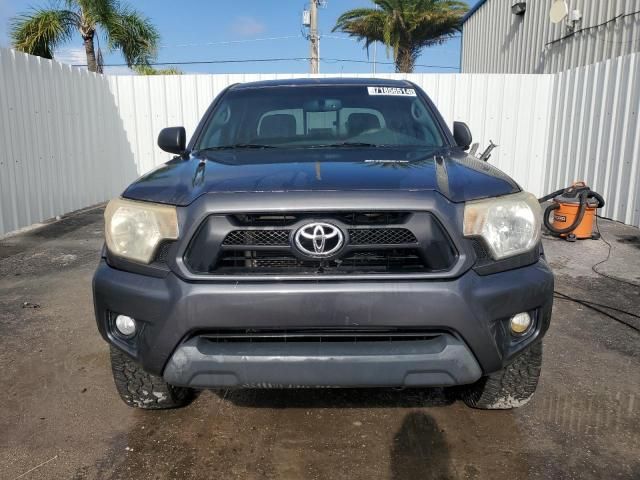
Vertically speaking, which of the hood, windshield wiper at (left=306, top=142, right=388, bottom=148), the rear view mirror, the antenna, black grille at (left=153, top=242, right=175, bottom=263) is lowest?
black grille at (left=153, top=242, right=175, bottom=263)

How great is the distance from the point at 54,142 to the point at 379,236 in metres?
7.82

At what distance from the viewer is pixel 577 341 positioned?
11.5 feet

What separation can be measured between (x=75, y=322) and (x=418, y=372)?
3.00 m

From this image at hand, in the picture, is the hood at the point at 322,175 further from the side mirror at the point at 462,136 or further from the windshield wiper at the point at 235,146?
the side mirror at the point at 462,136

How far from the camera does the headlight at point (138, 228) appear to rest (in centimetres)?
201

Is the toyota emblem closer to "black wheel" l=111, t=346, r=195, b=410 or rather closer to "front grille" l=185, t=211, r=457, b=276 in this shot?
"front grille" l=185, t=211, r=457, b=276

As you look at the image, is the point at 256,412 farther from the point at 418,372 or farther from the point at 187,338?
the point at 418,372

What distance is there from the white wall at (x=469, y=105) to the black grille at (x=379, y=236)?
8.39 meters

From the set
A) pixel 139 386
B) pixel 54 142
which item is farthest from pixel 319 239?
pixel 54 142

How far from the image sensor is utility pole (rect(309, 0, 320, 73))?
20.5 meters

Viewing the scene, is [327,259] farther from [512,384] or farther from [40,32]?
[40,32]

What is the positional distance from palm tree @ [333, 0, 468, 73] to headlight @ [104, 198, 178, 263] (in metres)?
20.7

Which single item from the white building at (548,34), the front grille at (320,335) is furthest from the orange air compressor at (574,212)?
the front grille at (320,335)

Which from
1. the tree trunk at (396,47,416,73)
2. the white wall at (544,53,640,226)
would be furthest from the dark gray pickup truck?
the tree trunk at (396,47,416,73)
